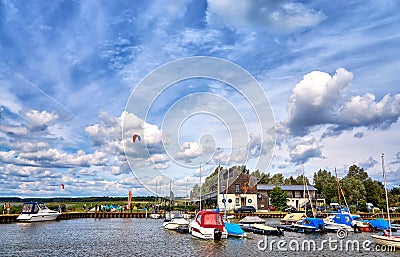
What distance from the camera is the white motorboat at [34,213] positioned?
65125mm

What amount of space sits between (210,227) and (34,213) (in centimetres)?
4019

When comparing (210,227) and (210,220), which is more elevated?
(210,220)

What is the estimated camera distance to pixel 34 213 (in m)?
66.5

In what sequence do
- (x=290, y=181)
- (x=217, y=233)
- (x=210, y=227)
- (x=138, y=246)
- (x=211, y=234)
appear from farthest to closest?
(x=290, y=181) < (x=210, y=227) < (x=211, y=234) < (x=217, y=233) < (x=138, y=246)

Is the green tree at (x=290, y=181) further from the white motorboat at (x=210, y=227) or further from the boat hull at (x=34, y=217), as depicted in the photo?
the white motorboat at (x=210, y=227)

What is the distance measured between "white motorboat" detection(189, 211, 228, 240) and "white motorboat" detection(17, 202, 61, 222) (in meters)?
37.1

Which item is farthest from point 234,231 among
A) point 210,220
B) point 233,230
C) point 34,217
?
point 34,217

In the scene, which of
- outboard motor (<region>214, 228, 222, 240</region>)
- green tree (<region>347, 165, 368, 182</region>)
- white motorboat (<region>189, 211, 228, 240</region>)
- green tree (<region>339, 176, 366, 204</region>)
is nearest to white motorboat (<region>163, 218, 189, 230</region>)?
white motorboat (<region>189, 211, 228, 240</region>)

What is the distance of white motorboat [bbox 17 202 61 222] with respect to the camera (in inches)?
2564

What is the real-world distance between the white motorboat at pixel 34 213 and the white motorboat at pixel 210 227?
3710 cm

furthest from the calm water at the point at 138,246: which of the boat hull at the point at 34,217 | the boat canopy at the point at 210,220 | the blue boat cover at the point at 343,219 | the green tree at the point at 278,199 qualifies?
the green tree at the point at 278,199

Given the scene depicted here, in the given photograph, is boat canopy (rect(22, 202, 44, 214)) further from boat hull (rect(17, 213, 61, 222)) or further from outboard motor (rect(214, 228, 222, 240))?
outboard motor (rect(214, 228, 222, 240))

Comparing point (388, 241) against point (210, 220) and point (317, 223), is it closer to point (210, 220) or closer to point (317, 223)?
point (317, 223)

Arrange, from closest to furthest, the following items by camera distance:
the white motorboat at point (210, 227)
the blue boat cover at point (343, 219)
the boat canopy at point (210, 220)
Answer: the white motorboat at point (210, 227), the boat canopy at point (210, 220), the blue boat cover at point (343, 219)
